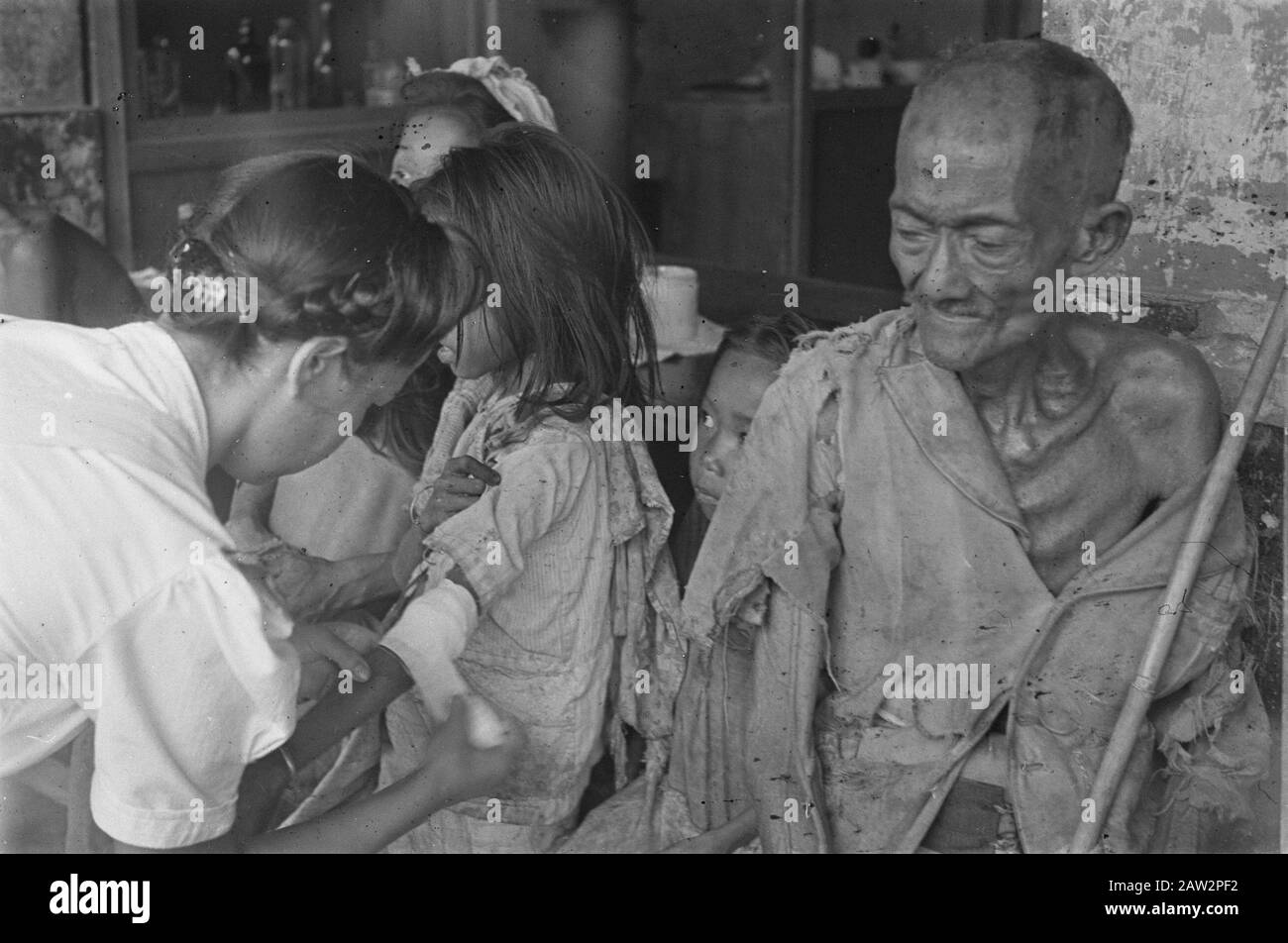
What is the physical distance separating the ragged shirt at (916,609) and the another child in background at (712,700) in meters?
0.05

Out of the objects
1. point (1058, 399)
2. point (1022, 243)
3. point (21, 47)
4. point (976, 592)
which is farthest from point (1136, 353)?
point (21, 47)

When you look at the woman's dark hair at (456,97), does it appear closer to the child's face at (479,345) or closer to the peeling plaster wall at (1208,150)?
the child's face at (479,345)

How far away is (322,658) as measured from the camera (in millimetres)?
2963

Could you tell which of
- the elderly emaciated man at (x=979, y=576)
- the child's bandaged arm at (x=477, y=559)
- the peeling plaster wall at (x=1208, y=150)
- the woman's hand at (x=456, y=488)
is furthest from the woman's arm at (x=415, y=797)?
the peeling plaster wall at (x=1208, y=150)

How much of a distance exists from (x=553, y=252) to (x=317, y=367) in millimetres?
503

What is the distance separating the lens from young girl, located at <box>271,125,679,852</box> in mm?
2988

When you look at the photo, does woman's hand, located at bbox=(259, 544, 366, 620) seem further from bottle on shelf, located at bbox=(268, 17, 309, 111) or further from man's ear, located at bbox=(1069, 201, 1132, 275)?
man's ear, located at bbox=(1069, 201, 1132, 275)

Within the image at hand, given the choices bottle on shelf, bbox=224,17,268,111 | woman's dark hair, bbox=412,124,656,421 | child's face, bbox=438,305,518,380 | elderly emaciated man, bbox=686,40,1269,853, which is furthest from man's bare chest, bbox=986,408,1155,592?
bottle on shelf, bbox=224,17,268,111

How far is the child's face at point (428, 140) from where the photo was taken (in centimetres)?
304

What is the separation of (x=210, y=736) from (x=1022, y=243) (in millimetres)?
1725

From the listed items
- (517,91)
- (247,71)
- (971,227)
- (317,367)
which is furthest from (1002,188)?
(247,71)

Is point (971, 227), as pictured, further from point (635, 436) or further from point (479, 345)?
point (479, 345)

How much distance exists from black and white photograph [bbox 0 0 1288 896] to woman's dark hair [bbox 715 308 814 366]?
15 millimetres
